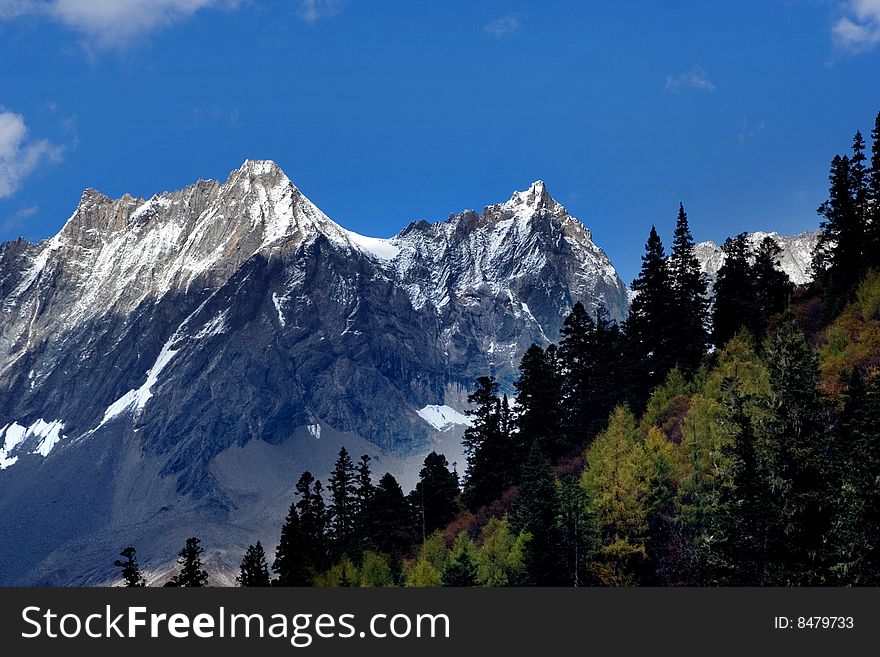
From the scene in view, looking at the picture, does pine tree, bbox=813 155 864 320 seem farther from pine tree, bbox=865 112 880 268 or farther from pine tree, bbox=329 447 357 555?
pine tree, bbox=329 447 357 555

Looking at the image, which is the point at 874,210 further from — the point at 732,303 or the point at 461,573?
the point at 461,573

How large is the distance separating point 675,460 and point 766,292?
124ft

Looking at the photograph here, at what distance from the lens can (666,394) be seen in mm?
71438

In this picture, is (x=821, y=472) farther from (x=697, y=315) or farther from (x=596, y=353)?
(x=596, y=353)

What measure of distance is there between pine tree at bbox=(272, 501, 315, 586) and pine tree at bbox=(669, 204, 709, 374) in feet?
108

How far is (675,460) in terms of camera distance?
2203 inches

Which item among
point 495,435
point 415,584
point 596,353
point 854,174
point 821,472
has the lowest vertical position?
point 415,584

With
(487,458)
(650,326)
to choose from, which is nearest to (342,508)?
(487,458)

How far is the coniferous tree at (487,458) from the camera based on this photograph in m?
85.6

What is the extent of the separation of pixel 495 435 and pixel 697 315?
2124cm

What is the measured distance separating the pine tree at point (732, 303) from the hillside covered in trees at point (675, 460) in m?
0.17

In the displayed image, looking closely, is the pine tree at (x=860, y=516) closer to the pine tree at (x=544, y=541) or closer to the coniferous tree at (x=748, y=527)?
the coniferous tree at (x=748, y=527)

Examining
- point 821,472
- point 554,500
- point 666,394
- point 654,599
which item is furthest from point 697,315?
point 654,599

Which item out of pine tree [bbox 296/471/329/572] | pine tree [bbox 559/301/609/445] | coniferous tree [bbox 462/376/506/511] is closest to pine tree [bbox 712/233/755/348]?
Result: pine tree [bbox 559/301/609/445]
